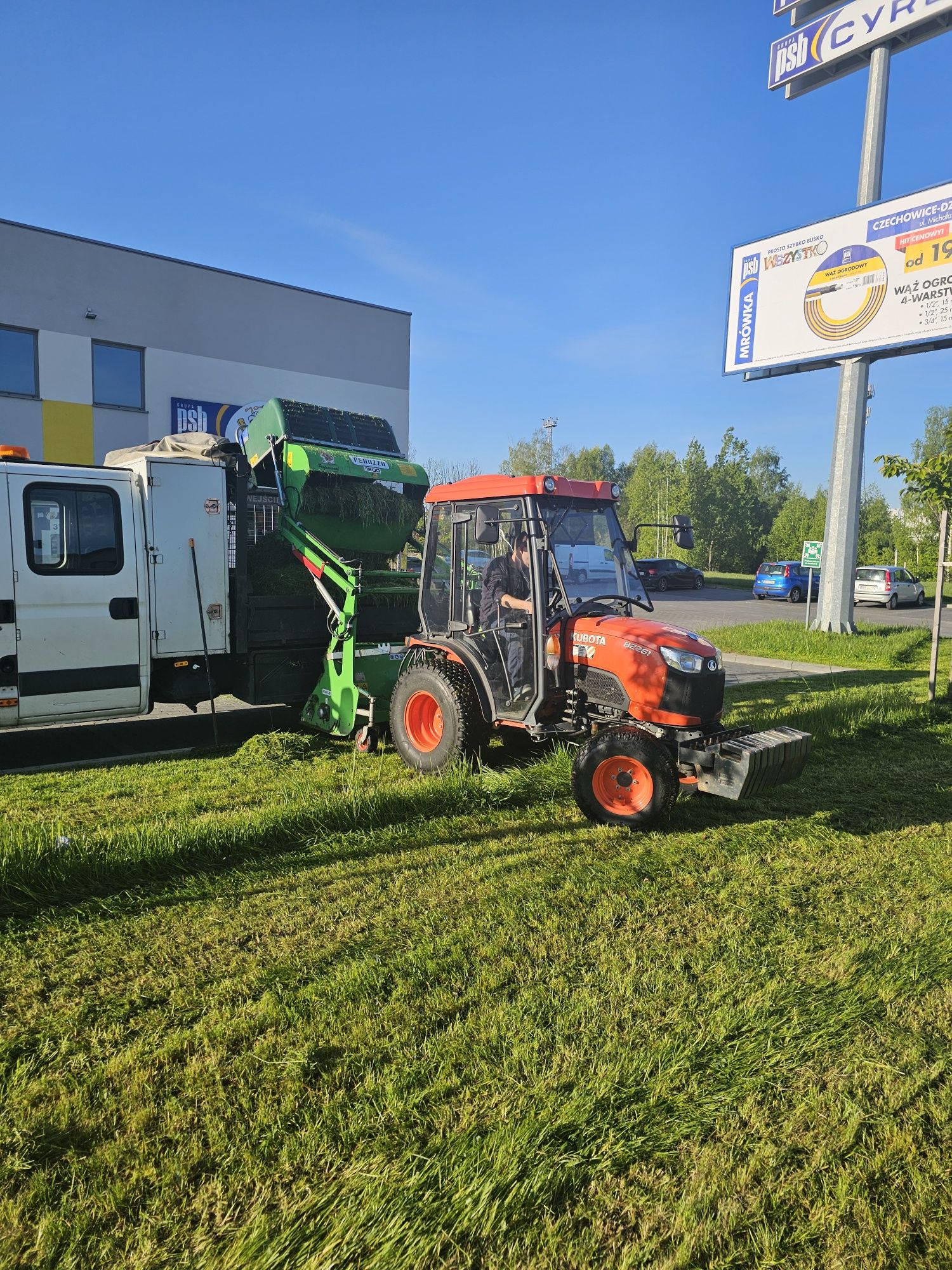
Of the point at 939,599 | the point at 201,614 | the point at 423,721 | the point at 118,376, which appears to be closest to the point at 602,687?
the point at 423,721

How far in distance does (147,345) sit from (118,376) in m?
0.92

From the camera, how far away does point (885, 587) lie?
3128 centimetres

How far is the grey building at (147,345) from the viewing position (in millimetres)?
17000

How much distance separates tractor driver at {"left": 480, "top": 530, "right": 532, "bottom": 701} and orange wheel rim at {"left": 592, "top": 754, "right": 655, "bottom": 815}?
88 centimetres

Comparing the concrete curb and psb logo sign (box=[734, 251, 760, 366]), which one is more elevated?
psb logo sign (box=[734, 251, 760, 366])

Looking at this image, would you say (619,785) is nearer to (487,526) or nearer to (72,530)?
(487,526)

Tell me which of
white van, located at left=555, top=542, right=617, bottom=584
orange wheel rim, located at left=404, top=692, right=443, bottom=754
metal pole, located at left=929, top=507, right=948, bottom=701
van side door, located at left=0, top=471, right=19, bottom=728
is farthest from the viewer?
metal pole, located at left=929, top=507, right=948, bottom=701

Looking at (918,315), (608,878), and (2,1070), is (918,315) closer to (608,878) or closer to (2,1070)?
(608,878)

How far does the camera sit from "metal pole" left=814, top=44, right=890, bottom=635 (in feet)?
57.4

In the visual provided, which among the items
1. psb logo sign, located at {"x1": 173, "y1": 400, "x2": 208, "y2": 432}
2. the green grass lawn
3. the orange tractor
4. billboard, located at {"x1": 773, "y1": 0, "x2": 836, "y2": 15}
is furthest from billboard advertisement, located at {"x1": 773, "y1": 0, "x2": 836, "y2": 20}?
the green grass lawn

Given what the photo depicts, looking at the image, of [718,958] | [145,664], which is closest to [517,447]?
[145,664]

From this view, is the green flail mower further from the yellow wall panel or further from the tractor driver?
the yellow wall panel

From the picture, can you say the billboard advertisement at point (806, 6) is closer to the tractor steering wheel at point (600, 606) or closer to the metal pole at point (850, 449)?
the metal pole at point (850, 449)

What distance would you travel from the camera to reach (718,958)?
12.5 feet
